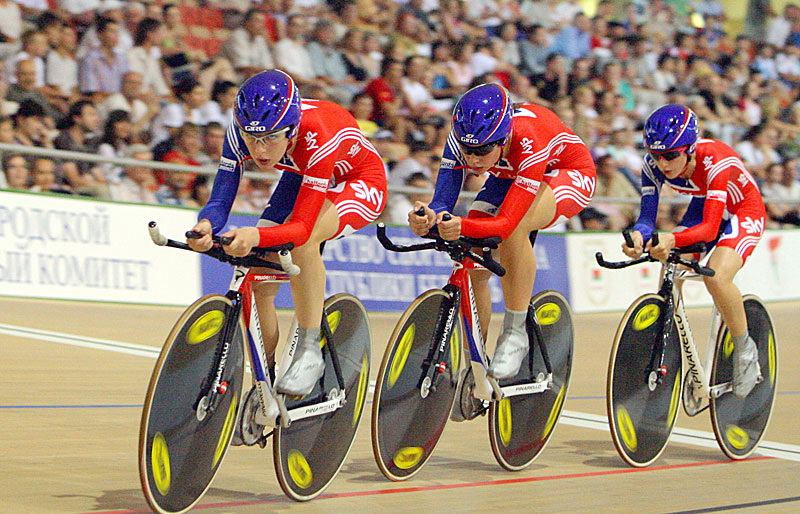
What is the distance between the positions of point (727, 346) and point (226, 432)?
2.57 m

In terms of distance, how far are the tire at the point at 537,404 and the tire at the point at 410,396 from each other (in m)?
0.28

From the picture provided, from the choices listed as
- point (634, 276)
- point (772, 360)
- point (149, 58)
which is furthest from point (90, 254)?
point (634, 276)

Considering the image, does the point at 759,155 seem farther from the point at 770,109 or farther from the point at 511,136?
the point at 511,136

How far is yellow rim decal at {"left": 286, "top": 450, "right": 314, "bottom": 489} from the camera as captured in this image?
369 cm

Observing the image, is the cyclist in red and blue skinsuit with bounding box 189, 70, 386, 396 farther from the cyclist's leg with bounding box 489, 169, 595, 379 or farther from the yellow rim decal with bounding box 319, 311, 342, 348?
the cyclist's leg with bounding box 489, 169, 595, 379

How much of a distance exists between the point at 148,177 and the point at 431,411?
189 inches

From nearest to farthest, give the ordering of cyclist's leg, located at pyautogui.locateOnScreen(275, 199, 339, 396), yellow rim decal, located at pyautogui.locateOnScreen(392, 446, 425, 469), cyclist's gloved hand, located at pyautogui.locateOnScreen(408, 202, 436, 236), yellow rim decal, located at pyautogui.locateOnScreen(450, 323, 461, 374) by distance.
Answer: cyclist's leg, located at pyautogui.locateOnScreen(275, 199, 339, 396), cyclist's gloved hand, located at pyautogui.locateOnScreen(408, 202, 436, 236), yellow rim decal, located at pyautogui.locateOnScreen(392, 446, 425, 469), yellow rim decal, located at pyautogui.locateOnScreen(450, 323, 461, 374)

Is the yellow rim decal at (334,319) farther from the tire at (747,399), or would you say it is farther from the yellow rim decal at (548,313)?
the tire at (747,399)

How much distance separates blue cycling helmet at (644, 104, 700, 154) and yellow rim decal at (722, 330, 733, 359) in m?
0.94

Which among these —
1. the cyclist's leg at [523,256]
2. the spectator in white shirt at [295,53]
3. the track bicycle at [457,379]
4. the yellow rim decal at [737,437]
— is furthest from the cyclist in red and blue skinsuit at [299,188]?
the spectator in white shirt at [295,53]

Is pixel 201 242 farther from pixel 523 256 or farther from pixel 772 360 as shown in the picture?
pixel 772 360

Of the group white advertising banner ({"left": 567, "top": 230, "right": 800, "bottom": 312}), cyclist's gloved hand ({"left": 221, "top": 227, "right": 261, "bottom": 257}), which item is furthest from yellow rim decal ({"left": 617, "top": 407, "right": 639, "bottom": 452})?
white advertising banner ({"left": 567, "top": 230, "right": 800, "bottom": 312})

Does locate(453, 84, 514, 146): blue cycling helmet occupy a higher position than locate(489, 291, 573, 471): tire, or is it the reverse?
locate(453, 84, 514, 146): blue cycling helmet

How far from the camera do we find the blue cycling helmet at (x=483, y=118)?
395cm
